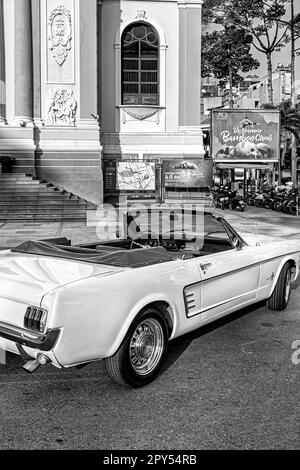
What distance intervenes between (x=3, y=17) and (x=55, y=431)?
2140cm

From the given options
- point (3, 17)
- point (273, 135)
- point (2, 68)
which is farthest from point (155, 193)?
point (3, 17)

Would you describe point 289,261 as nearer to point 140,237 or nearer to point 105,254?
point 140,237

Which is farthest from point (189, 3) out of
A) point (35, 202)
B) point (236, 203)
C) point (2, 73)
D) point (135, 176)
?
point (35, 202)

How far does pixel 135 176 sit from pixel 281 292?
16826 millimetres

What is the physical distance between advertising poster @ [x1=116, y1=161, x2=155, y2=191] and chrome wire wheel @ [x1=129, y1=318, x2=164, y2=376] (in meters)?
18.4

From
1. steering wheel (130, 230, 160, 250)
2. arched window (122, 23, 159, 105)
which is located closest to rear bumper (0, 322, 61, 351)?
steering wheel (130, 230, 160, 250)

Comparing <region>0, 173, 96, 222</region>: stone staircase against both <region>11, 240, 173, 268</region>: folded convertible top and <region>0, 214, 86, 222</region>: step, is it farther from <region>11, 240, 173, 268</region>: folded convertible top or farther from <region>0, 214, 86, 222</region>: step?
<region>11, 240, 173, 268</region>: folded convertible top

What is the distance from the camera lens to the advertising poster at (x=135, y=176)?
873 inches

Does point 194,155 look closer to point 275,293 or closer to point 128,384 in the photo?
point 275,293

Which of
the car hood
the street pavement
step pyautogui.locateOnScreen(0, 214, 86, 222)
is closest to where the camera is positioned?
the street pavement

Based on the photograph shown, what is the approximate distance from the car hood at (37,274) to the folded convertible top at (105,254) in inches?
3.4

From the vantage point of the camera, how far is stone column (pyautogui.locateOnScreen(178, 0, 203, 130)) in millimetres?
24000

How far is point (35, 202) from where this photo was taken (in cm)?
1830

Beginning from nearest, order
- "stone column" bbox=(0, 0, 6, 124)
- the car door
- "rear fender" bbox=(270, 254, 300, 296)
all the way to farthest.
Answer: the car door, "rear fender" bbox=(270, 254, 300, 296), "stone column" bbox=(0, 0, 6, 124)
